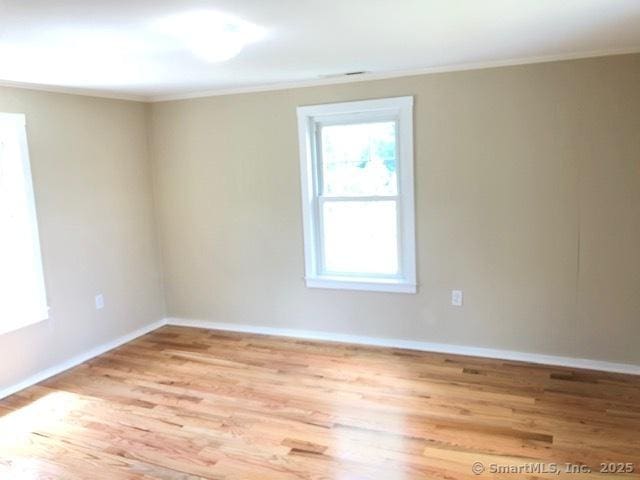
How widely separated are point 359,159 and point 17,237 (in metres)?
2.53

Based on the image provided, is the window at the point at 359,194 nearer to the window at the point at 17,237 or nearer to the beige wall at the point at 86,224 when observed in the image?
the beige wall at the point at 86,224

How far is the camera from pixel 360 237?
4191 millimetres

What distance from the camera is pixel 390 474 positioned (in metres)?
2.45

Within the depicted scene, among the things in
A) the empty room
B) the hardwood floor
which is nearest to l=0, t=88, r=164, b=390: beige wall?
the empty room

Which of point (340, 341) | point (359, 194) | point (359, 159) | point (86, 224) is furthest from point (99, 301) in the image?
point (359, 159)

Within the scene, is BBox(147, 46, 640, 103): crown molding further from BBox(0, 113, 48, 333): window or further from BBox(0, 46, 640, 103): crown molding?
BBox(0, 113, 48, 333): window

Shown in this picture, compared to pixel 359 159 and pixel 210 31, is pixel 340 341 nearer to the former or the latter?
pixel 359 159

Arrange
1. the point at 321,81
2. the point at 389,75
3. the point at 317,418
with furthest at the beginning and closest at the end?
the point at 321,81
the point at 389,75
the point at 317,418

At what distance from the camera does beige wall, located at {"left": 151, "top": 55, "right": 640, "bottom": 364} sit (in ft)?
11.0

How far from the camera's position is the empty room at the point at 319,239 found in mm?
2529

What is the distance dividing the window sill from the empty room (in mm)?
21

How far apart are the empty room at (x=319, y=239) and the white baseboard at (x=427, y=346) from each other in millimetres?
18

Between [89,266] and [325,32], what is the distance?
2.76m

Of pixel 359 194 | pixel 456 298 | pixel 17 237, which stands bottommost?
pixel 456 298
